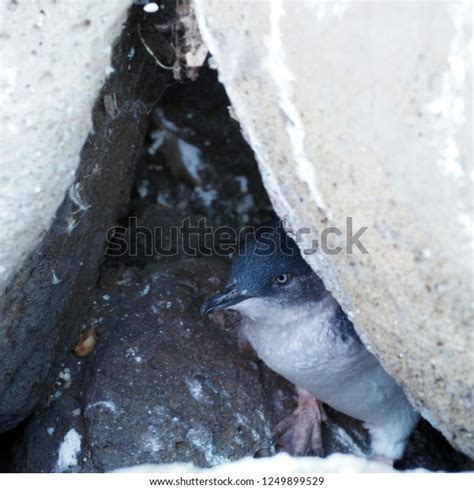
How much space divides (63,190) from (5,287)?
27 centimetres

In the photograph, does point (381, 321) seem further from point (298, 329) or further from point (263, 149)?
point (298, 329)

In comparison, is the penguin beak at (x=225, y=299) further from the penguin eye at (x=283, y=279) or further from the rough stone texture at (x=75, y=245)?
the rough stone texture at (x=75, y=245)

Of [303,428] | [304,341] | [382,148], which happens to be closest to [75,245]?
[304,341]

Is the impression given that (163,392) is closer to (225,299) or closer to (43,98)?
(225,299)

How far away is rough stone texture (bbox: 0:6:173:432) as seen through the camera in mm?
2096

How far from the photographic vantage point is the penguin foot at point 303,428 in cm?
250

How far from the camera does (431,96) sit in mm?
1545

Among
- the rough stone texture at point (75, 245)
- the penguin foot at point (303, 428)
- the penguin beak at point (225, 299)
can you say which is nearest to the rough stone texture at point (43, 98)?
the rough stone texture at point (75, 245)

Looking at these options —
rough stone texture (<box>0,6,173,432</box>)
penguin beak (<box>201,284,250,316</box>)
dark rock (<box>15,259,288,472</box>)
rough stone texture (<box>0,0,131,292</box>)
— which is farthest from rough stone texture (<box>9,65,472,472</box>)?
rough stone texture (<box>0,0,131,292</box>)

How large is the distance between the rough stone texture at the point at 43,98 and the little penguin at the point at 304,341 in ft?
2.00

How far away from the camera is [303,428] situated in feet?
8.32

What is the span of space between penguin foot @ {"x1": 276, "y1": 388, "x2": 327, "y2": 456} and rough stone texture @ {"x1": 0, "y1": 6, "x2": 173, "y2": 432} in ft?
2.29

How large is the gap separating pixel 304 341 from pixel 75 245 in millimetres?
699

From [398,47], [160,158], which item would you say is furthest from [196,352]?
[398,47]
